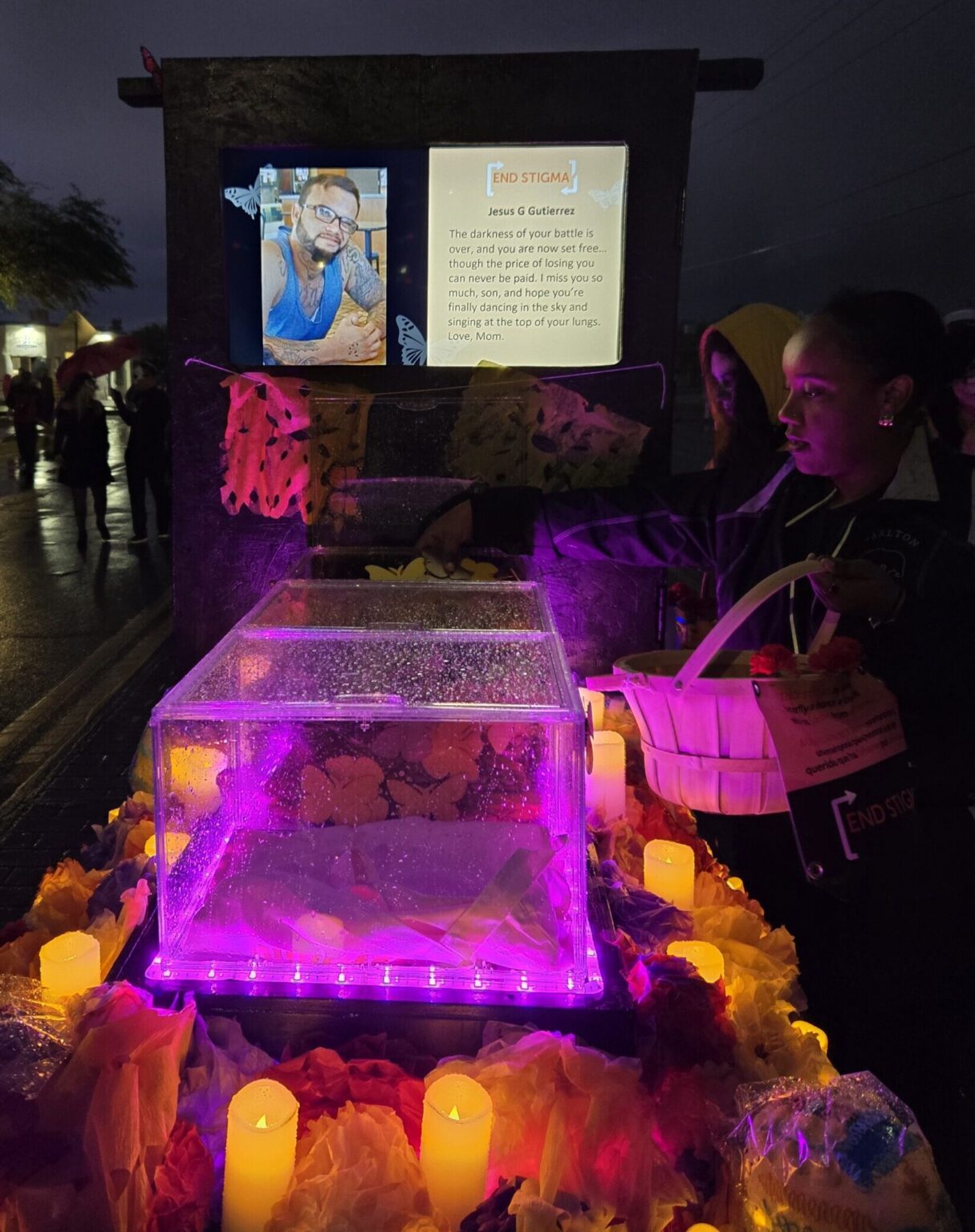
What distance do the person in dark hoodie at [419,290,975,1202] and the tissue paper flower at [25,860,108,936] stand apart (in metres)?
1.65

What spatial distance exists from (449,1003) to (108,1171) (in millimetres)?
574

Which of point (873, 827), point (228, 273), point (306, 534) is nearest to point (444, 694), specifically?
point (873, 827)

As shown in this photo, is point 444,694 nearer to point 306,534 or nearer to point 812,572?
point 812,572

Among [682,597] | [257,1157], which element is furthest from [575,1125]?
[682,597]

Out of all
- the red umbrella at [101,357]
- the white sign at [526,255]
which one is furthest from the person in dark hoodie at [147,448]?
the white sign at [526,255]

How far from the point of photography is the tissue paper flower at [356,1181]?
133cm

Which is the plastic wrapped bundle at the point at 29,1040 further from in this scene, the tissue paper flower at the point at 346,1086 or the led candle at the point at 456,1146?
the led candle at the point at 456,1146

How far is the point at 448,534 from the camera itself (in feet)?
8.14

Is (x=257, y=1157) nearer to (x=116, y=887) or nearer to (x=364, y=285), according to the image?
(x=116, y=887)

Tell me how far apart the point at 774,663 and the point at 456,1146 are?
0.93 meters

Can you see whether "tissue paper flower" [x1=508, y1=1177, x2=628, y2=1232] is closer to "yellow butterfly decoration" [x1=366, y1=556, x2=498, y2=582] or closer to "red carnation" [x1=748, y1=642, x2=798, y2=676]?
"red carnation" [x1=748, y1=642, x2=798, y2=676]

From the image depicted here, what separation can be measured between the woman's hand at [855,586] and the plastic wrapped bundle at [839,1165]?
0.79 metres

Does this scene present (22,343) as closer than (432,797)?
No

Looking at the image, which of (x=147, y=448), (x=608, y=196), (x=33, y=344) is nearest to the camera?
(x=608, y=196)
